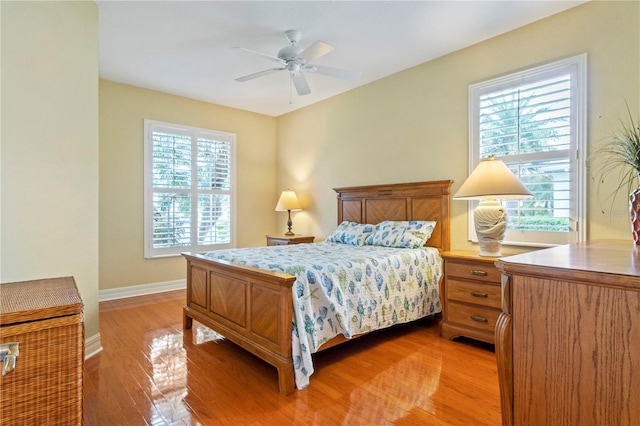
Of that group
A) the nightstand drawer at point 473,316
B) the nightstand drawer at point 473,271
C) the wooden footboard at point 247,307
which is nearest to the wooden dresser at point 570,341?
the wooden footboard at point 247,307

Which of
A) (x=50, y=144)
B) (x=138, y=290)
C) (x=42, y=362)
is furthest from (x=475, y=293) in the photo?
(x=138, y=290)

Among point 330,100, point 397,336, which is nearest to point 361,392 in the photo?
point 397,336

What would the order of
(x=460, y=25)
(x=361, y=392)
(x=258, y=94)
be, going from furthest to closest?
1. (x=258, y=94)
2. (x=460, y=25)
3. (x=361, y=392)

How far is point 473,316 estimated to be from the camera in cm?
281

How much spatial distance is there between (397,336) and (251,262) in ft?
4.91

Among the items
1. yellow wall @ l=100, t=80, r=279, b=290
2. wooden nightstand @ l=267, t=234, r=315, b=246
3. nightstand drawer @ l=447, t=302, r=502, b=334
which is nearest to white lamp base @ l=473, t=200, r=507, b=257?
nightstand drawer @ l=447, t=302, r=502, b=334

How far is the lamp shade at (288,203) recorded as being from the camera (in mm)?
5156

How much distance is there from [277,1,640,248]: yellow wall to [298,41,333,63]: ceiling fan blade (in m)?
1.53

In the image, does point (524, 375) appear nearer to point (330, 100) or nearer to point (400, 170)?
point (400, 170)

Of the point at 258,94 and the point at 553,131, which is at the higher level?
the point at 258,94

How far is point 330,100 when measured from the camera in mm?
4992

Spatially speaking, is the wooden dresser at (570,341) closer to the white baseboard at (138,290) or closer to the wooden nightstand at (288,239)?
the wooden nightstand at (288,239)

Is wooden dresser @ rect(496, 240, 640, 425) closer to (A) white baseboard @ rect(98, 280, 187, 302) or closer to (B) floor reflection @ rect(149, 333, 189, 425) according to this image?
(B) floor reflection @ rect(149, 333, 189, 425)

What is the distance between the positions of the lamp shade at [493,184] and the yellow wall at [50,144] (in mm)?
3019
